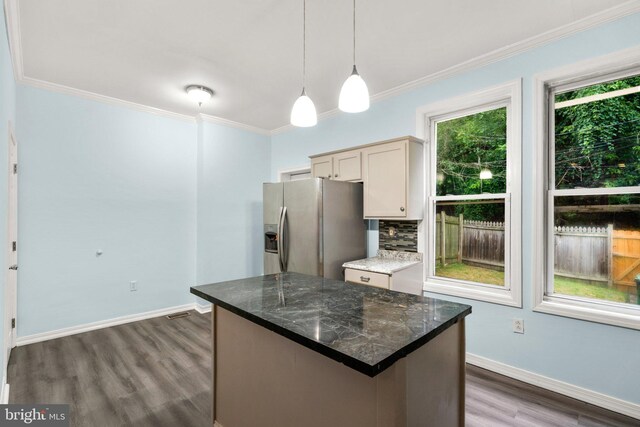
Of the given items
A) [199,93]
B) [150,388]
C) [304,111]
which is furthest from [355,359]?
[199,93]

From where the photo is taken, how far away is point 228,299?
1.57 m

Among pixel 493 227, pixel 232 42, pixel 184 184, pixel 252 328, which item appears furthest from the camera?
pixel 184 184

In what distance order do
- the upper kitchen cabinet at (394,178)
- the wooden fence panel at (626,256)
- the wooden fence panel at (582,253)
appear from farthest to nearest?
1. the upper kitchen cabinet at (394,178)
2. the wooden fence panel at (582,253)
3. the wooden fence panel at (626,256)

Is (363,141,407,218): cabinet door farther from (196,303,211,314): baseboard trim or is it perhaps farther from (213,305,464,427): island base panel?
(196,303,211,314): baseboard trim

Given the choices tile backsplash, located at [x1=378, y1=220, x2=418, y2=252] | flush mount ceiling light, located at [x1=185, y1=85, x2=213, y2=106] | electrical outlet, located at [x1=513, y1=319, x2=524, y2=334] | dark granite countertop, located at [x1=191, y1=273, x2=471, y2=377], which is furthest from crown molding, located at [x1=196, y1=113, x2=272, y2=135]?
electrical outlet, located at [x1=513, y1=319, x2=524, y2=334]

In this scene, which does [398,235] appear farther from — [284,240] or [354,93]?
[354,93]

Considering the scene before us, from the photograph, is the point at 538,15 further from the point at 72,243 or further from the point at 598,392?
the point at 72,243

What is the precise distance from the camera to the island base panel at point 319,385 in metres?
1.06

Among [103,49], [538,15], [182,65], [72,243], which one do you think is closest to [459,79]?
[538,15]

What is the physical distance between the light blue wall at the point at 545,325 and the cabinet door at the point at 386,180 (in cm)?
41

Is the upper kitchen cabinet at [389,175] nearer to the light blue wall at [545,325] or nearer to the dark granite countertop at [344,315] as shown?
the light blue wall at [545,325]

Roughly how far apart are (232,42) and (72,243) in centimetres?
270

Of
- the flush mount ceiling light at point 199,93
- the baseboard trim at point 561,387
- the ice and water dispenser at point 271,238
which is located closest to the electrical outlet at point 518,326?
the baseboard trim at point 561,387

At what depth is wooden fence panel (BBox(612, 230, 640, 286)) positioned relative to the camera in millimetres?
2070
